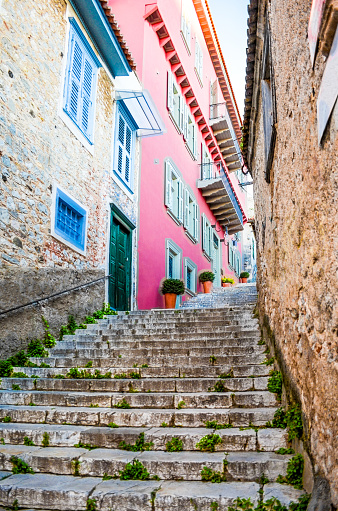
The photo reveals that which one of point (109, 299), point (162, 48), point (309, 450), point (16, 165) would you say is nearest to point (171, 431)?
point (309, 450)

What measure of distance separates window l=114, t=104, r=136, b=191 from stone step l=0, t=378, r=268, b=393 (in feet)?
18.8

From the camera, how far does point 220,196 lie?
1789 centimetres

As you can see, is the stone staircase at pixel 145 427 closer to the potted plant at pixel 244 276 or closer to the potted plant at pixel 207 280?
the potted plant at pixel 207 280

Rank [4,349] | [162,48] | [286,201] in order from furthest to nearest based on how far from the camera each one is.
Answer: [162,48] < [4,349] < [286,201]

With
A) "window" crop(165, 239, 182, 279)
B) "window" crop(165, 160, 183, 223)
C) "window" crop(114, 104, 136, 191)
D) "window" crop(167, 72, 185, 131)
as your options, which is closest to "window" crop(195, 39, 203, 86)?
"window" crop(167, 72, 185, 131)

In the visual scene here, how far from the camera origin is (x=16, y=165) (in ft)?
20.1

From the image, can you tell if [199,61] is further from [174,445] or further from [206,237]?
[174,445]

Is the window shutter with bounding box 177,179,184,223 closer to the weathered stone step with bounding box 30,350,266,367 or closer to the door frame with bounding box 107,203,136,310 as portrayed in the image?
the door frame with bounding box 107,203,136,310

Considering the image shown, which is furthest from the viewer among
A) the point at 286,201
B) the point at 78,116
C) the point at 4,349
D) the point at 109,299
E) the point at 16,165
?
the point at 109,299

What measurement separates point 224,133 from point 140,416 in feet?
57.6

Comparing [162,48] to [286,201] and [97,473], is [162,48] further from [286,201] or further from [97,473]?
[97,473]

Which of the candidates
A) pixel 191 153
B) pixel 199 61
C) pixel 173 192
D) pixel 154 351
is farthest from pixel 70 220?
pixel 199 61

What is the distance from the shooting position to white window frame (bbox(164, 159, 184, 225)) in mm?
12993

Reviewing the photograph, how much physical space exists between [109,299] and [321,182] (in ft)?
23.1
